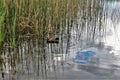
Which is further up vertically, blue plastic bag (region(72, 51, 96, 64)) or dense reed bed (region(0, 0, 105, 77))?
dense reed bed (region(0, 0, 105, 77))

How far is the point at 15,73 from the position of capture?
3387mm

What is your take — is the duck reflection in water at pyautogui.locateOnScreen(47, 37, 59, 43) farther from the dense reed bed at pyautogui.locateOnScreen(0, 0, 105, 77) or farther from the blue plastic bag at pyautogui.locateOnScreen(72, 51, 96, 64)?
the blue plastic bag at pyautogui.locateOnScreen(72, 51, 96, 64)

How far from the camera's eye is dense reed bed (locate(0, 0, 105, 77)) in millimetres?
3771

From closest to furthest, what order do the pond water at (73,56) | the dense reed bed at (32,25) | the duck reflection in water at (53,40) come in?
the pond water at (73,56) → the dense reed bed at (32,25) → the duck reflection in water at (53,40)

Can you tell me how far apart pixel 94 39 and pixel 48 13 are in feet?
2.97

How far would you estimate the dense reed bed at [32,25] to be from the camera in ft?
12.4

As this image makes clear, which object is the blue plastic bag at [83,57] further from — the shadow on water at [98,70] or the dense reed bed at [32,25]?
the dense reed bed at [32,25]

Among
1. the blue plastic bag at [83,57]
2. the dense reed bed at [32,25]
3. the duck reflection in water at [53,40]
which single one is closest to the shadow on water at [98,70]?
the blue plastic bag at [83,57]

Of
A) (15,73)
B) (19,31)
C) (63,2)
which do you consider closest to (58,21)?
(63,2)

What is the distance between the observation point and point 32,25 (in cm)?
500

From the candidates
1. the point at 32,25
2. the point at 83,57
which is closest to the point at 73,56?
the point at 83,57

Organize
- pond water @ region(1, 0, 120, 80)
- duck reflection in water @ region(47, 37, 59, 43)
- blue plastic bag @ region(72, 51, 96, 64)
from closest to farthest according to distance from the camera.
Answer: pond water @ region(1, 0, 120, 80) < blue plastic bag @ region(72, 51, 96, 64) < duck reflection in water @ region(47, 37, 59, 43)

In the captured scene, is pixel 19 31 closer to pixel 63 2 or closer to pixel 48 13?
pixel 48 13

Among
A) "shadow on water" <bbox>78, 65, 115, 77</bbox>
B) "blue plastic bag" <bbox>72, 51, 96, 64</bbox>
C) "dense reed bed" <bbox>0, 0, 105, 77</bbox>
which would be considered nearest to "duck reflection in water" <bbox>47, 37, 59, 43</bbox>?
"dense reed bed" <bbox>0, 0, 105, 77</bbox>
